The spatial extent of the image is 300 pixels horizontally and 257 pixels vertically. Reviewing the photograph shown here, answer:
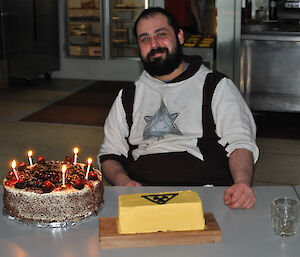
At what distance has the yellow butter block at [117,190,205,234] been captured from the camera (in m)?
1.49

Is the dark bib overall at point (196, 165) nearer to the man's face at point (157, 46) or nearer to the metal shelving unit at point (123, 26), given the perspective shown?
the man's face at point (157, 46)

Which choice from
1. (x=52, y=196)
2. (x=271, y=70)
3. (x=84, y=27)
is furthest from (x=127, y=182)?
(x=84, y=27)

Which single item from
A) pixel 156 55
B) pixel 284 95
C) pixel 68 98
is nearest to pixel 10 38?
pixel 68 98

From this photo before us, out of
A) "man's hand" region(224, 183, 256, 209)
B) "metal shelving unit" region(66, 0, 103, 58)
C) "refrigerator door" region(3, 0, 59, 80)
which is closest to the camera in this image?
"man's hand" region(224, 183, 256, 209)

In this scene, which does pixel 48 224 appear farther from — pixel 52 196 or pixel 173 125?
pixel 173 125

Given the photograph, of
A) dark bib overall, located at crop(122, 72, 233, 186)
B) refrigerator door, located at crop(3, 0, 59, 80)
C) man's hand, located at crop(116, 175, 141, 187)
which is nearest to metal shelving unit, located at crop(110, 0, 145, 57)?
refrigerator door, located at crop(3, 0, 59, 80)

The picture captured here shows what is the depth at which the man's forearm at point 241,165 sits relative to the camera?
2.06 m

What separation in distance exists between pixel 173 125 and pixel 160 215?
2.73ft

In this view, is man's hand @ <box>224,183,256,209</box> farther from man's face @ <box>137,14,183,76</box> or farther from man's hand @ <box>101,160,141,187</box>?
man's face @ <box>137,14,183,76</box>

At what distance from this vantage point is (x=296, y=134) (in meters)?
5.37

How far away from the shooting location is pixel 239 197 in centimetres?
175

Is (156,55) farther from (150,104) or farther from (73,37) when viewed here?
(73,37)

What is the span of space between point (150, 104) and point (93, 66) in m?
6.28

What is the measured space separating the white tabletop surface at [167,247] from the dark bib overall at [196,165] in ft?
1.50
